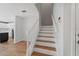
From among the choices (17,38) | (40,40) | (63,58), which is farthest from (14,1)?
(63,58)

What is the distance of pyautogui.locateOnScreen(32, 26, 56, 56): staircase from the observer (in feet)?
4.13

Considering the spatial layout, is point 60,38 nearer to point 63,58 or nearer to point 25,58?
point 63,58

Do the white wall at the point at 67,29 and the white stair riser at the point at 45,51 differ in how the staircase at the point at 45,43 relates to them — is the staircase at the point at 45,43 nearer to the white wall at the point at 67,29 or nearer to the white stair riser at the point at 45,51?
the white stair riser at the point at 45,51

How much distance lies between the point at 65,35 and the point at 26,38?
576 millimetres

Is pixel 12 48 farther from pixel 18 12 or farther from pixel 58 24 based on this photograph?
pixel 58 24

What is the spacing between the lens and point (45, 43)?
1.31 m

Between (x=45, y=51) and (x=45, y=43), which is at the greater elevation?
(x=45, y=43)

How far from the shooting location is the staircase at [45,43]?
4.13 feet

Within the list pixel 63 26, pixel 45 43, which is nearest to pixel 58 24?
pixel 63 26

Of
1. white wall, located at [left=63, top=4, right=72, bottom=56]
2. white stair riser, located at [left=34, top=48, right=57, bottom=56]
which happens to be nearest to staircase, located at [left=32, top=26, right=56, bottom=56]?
white stair riser, located at [left=34, top=48, right=57, bottom=56]

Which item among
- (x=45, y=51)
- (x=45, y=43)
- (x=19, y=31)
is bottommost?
(x=45, y=51)

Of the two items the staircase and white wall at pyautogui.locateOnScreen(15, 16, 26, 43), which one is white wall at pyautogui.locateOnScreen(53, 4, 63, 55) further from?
white wall at pyautogui.locateOnScreen(15, 16, 26, 43)

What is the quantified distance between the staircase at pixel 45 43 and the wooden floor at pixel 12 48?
18 centimetres

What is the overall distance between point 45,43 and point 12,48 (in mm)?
494
